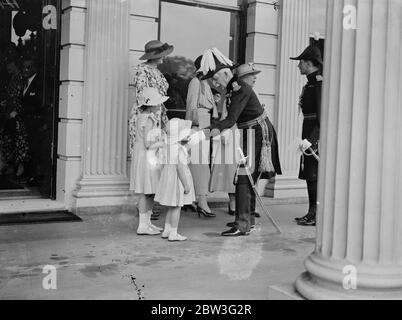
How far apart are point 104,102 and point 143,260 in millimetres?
2962

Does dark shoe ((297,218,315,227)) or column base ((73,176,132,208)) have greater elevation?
column base ((73,176,132,208))

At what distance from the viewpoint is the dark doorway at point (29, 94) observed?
313 inches

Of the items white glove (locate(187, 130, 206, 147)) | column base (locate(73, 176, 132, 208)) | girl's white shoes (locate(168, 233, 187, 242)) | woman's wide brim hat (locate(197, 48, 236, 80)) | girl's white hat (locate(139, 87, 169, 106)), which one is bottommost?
girl's white shoes (locate(168, 233, 187, 242))

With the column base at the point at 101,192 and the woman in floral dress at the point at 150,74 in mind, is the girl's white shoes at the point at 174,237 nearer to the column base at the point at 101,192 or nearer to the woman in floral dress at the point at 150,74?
the woman in floral dress at the point at 150,74

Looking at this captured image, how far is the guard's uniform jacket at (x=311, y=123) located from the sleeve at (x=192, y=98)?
4.43 feet

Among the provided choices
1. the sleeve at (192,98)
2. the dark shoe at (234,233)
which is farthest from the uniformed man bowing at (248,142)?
the sleeve at (192,98)

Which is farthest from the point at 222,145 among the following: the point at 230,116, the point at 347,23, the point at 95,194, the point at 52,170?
the point at 347,23

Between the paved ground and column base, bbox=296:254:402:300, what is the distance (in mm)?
909

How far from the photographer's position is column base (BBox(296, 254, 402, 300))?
346cm

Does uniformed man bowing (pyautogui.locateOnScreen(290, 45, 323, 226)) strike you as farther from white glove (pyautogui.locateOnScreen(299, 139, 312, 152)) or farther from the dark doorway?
the dark doorway

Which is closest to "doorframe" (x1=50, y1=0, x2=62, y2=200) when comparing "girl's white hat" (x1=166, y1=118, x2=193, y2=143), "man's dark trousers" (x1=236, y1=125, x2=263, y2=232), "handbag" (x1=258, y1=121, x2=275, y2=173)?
"girl's white hat" (x1=166, y1=118, x2=193, y2=143)

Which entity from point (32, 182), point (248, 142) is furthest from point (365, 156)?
point (32, 182)

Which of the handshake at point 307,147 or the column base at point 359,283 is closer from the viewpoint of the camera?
the column base at point 359,283
